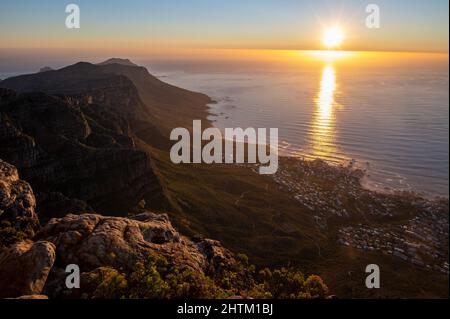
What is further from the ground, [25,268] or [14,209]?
[14,209]

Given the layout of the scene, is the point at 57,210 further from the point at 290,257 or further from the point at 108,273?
the point at 290,257

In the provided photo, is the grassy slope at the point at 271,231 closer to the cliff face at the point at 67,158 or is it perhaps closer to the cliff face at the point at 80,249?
the cliff face at the point at 67,158

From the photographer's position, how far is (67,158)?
7512 cm

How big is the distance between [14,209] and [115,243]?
16348 millimetres

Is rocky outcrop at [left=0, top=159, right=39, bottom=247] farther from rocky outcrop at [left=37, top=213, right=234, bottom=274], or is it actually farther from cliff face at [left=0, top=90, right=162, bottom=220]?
cliff face at [left=0, top=90, right=162, bottom=220]

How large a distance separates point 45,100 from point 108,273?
77540mm

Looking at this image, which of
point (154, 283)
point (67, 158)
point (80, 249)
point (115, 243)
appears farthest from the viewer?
point (67, 158)

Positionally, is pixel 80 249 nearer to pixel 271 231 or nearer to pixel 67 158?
pixel 67 158

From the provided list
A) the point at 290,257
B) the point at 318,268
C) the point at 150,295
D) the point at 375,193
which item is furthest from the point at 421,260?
the point at 150,295

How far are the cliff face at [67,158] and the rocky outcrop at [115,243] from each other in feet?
119

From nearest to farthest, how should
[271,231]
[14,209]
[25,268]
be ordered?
1. [25,268]
2. [14,209]
3. [271,231]

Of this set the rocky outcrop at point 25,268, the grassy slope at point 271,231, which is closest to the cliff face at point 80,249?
the rocky outcrop at point 25,268

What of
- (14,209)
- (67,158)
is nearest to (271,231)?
(67,158)
